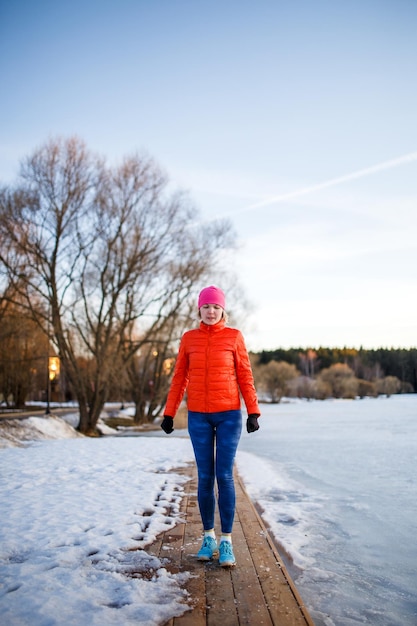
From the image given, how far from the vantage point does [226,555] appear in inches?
122

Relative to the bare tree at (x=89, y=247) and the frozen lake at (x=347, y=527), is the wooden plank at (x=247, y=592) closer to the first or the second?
the frozen lake at (x=347, y=527)

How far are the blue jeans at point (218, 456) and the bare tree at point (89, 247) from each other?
14197 millimetres

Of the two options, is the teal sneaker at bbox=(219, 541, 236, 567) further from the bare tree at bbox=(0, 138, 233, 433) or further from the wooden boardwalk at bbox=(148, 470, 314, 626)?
the bare tree at bbox=(0, 138, 233, 433)

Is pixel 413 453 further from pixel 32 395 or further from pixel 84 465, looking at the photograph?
pixel 32 395

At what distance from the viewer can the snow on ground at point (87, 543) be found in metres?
2.47

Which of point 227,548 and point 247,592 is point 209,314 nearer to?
point 227,548

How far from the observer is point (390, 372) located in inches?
3903

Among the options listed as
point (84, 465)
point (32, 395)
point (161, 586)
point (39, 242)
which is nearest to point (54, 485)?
point (84, 465)

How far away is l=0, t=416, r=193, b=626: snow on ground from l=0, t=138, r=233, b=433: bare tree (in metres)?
10.1

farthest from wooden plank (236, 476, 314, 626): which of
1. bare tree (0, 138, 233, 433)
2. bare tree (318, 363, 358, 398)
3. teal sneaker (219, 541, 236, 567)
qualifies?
bare tree (318, 363, 358, 398)

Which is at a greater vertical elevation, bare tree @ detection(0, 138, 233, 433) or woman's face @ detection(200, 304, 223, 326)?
bare tree @ detection(0, 138, 233, 433)

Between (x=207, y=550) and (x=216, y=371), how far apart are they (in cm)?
119

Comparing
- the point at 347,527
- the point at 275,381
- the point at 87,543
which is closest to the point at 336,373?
the point at 275,381

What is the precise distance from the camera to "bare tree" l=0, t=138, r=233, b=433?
53.9 ft
